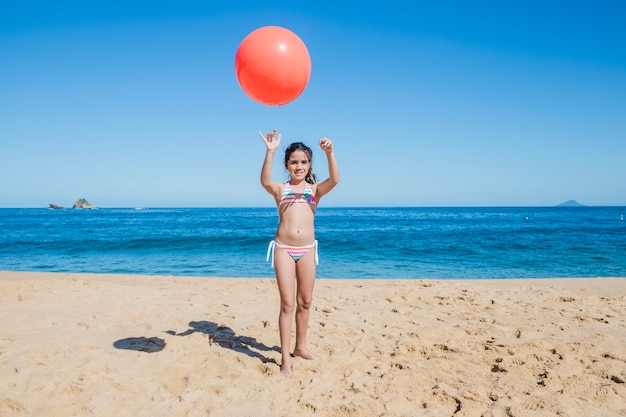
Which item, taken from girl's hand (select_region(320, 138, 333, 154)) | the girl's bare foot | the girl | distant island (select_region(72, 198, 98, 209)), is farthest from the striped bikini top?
distant island (select_region(72, 198, 98, 209))

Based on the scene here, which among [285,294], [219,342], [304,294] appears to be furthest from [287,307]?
[219,342]

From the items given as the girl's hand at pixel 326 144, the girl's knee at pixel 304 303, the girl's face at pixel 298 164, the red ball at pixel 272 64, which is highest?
the red ball at pixel 272 64

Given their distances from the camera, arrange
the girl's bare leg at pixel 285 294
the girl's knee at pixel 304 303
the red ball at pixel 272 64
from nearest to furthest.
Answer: the red ball at pixel 272 64 → the girl's bare leg at pixel 285 294 → the girl's knee at pixel 304 303

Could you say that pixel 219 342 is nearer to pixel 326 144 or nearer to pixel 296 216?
pixel 296 216

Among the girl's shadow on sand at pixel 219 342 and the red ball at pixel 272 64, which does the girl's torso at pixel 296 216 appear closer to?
the red ball at pixel 272 64

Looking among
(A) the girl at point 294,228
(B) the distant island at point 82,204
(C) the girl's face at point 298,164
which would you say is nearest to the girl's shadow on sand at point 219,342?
(A) the girl at point 294,228

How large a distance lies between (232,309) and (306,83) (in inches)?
149

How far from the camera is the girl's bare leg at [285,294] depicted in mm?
3650

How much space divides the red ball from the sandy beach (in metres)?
2.58

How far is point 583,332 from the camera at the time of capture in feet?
15.6

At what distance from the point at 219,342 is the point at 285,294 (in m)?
1.39

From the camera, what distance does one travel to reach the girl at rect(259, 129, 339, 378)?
12.1ft

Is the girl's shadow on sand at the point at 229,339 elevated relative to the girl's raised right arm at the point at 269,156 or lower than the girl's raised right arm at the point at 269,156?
lower

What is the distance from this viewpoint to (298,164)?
12.7ft
